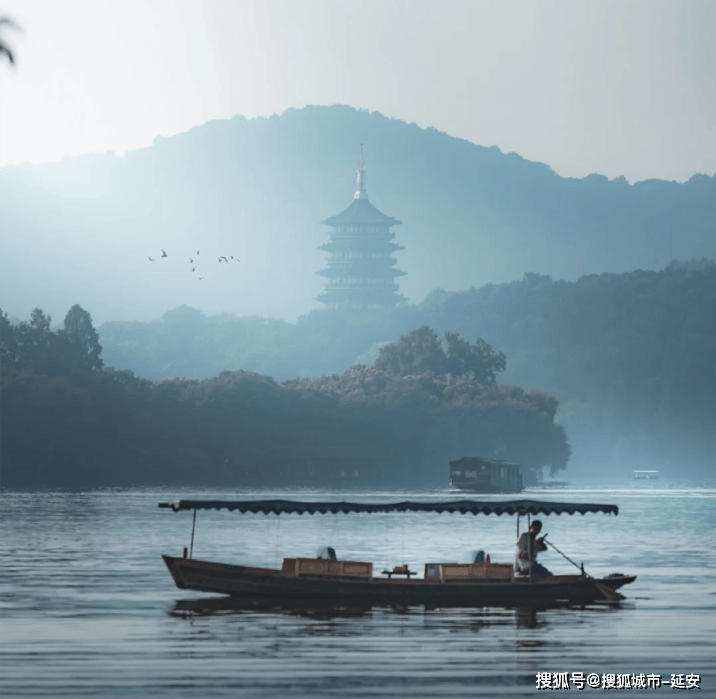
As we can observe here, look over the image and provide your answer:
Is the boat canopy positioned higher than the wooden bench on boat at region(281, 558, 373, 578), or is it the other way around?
the boat canopy

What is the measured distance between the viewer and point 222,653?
2956 cm

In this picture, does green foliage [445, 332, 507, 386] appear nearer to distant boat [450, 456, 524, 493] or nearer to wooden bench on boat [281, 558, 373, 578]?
distant boat [450, 456, 524, 493]

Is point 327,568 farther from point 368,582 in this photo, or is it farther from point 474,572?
point 474,572

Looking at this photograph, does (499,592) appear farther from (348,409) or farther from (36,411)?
(348,409)

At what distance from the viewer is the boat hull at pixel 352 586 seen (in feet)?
125

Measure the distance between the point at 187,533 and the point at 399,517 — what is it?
27434 mm

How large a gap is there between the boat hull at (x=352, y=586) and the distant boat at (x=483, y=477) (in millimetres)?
96408

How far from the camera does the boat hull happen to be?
125 feet

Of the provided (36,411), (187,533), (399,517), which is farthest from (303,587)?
(36,411)

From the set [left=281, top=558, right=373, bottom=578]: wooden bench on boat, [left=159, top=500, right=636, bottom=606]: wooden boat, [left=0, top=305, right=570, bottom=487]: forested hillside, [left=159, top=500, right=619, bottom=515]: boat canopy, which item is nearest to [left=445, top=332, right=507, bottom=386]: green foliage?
[left=0, top=305, right=570, bottom=487]: forested hillside

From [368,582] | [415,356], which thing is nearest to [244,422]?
[415,356]

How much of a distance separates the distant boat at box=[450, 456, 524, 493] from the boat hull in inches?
3796

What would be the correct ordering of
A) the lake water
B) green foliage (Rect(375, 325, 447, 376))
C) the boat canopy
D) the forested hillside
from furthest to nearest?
green foliage (Rect(375, 325, 447, 376)) < the forested hillside < the boat canopy < the lake water

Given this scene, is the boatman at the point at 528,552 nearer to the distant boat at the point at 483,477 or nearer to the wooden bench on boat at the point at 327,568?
the wooden bench on boat at the point at 327,568
